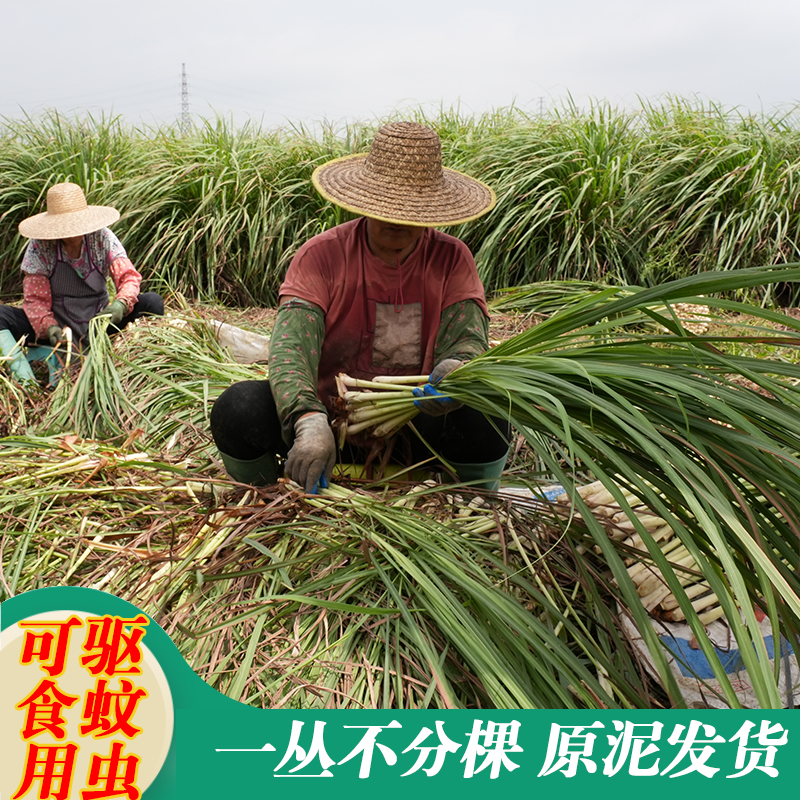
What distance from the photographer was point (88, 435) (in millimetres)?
2688

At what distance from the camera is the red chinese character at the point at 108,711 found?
41.5 inches

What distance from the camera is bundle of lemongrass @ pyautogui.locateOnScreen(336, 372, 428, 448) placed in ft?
5.52

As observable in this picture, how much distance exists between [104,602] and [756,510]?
1.01m

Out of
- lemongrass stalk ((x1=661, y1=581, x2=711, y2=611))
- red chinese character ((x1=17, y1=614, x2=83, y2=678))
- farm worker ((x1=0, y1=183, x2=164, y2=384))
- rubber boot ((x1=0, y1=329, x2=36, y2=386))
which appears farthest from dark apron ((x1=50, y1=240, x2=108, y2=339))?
lemongrass stalk ((x1=661, y1=581, x2=711, y2=611))

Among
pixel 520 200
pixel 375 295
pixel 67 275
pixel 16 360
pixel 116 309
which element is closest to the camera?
pixel 375 295

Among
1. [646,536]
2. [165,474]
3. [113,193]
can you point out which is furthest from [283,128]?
[646,536]

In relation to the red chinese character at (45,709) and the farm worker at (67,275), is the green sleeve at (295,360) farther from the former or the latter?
the farm worker at (67,275)

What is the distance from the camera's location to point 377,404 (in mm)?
1695

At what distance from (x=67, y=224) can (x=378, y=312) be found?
88.3 inches

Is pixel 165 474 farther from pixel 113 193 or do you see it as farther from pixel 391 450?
pixel 113 193

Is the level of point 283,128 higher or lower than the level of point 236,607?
higher

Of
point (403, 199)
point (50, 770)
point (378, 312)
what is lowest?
point (50, 770)

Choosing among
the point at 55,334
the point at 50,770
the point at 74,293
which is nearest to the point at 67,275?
the point at 74,293

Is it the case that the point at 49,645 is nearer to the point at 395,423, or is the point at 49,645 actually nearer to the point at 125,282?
the point at 395,423
